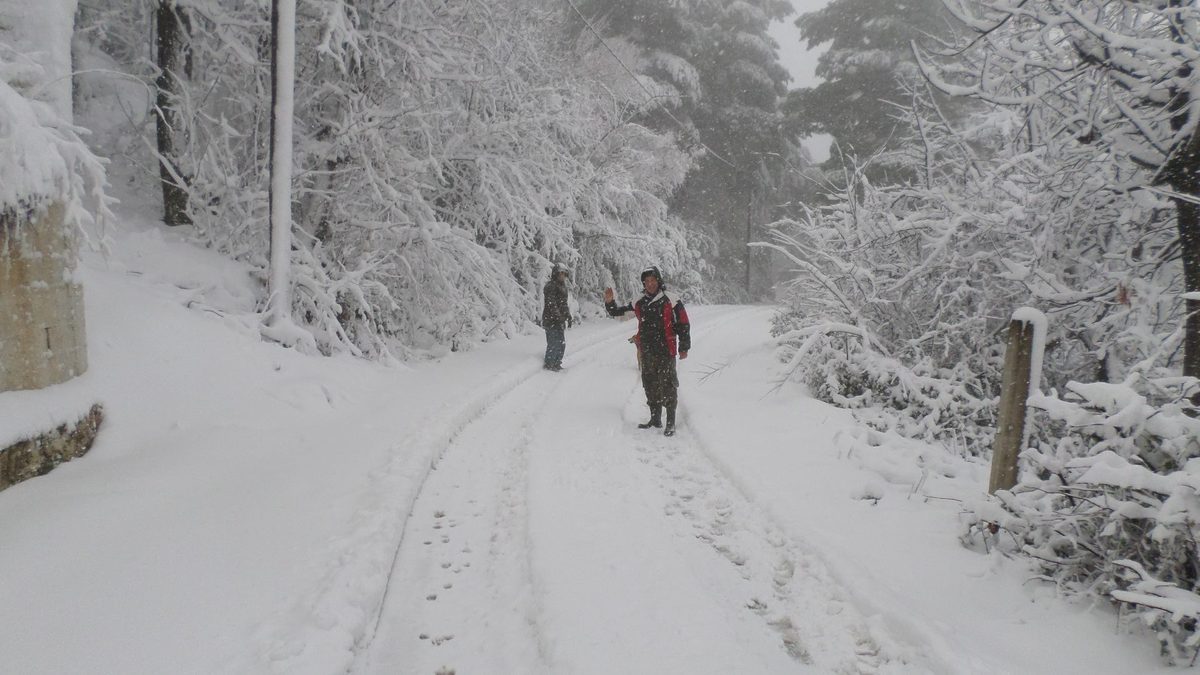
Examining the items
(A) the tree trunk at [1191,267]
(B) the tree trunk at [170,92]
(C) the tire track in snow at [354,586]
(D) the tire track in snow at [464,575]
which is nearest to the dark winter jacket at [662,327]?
(D) the tire track in snow at [464,575]

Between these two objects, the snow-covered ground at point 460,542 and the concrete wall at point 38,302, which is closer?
the snow-covered ground at point 460,542

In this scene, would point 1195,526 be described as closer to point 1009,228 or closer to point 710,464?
point 710,464

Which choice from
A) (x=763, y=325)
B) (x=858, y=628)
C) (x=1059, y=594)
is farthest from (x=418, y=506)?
(x=763, y=325)

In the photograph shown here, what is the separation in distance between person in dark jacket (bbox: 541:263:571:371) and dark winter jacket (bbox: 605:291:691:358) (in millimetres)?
3508

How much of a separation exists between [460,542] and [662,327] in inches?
147

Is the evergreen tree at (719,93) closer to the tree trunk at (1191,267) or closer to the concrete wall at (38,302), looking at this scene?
the tree trunk at (1191,267)

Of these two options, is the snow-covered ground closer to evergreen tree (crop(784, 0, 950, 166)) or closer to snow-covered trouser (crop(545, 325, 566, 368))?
snow-covered trouser (crop(545, 325, 566, 368))

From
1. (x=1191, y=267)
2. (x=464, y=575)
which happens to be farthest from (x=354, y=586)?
(x=1191, y=267)

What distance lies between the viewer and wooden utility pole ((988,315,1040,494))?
373 centimetres

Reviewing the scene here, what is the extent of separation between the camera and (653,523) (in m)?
4.21

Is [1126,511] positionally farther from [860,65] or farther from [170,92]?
[860,65]

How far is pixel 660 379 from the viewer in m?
6.91

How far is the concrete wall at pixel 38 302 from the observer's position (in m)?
4.02

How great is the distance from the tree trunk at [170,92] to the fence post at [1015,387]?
9663 millimetres
